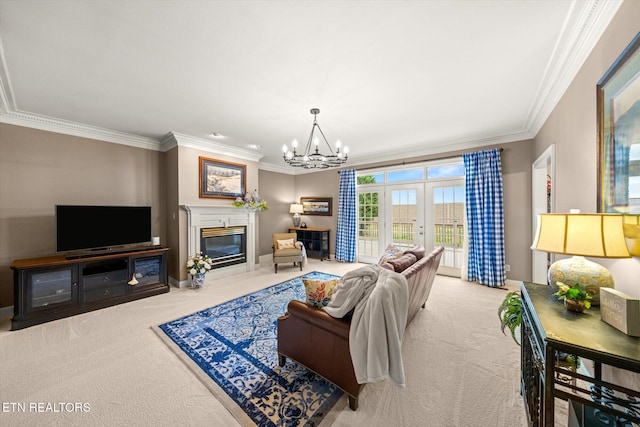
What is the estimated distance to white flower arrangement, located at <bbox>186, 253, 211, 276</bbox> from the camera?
4090mm

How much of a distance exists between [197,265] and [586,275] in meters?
4.71

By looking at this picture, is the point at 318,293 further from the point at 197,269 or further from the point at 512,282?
the point at 512,282

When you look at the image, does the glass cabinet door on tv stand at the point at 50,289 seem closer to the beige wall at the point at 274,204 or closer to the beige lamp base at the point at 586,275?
the beige wall at the point at 274,204

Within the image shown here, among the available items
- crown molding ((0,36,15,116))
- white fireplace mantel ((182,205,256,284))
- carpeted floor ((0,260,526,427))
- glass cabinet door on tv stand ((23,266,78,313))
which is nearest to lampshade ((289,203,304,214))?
white fireplace mantel ((182,205,256,284))

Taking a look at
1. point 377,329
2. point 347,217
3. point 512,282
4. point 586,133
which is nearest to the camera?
point 377,329

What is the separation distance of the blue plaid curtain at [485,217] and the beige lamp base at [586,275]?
309cm

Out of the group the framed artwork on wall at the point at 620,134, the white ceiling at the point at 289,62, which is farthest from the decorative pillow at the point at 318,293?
the white ceiling at the point at 289,62

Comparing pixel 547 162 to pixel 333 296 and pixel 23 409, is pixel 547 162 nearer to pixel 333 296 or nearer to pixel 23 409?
pixel 333 296

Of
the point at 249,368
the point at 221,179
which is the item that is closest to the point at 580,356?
the point at 249,368

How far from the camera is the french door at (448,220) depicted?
15.0 ft

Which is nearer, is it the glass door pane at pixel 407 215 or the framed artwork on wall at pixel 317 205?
the glass door pane at pixel 407 215

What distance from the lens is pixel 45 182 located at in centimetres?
336

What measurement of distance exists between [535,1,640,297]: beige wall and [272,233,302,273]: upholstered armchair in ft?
14.3

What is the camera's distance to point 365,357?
151 centimetres
